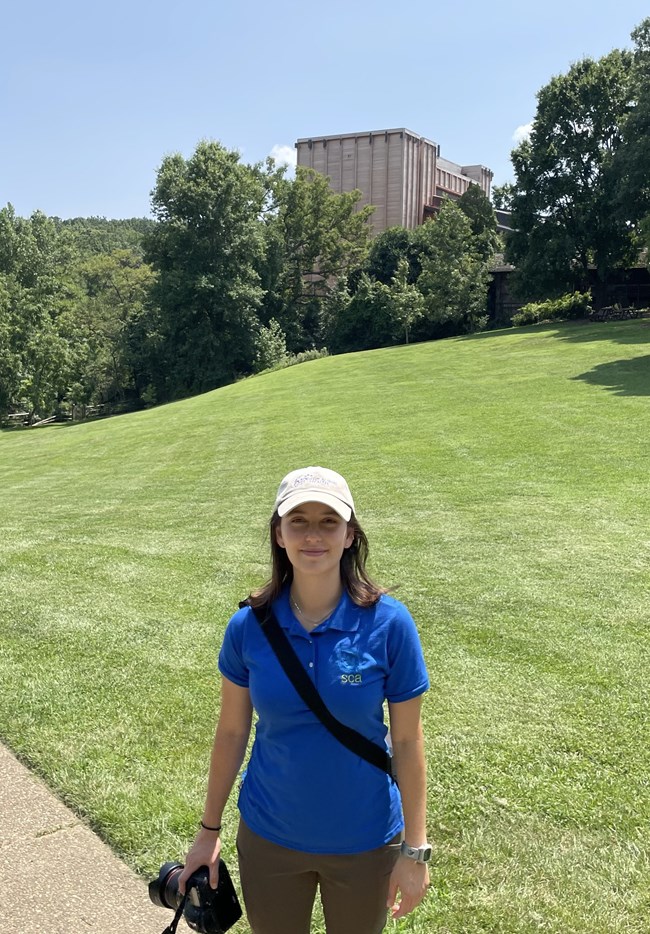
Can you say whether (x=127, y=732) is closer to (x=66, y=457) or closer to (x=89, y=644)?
(x=89, y=644)

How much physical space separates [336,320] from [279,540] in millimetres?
48549

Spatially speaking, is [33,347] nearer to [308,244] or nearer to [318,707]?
[308,244]

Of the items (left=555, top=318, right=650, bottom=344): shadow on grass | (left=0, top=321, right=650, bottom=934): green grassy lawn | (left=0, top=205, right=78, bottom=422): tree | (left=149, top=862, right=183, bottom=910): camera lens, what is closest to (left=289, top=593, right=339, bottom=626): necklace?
(left=149, top=862, right=183, bottom=910): camera lens

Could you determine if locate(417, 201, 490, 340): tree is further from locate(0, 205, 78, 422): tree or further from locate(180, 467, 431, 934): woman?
locate(180, 467, 431, 934): woman

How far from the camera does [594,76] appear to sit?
41.7 m

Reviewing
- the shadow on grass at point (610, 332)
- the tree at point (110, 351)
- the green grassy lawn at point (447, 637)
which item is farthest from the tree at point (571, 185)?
the green grassy lawn at point (447, 637)

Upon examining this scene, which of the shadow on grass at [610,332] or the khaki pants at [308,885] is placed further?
the shadow on grass at [610,332]

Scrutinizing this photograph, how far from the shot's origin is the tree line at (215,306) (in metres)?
45.5

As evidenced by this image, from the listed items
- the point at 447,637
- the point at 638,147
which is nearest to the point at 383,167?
the point at 638,147

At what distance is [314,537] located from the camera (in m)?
2.08

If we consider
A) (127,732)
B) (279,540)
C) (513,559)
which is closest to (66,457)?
(513,559)

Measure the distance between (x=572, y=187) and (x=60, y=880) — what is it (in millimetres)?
46017

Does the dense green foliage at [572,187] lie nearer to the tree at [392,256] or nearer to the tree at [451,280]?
the tree at [451,280]

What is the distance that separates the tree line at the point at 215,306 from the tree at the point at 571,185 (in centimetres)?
402
